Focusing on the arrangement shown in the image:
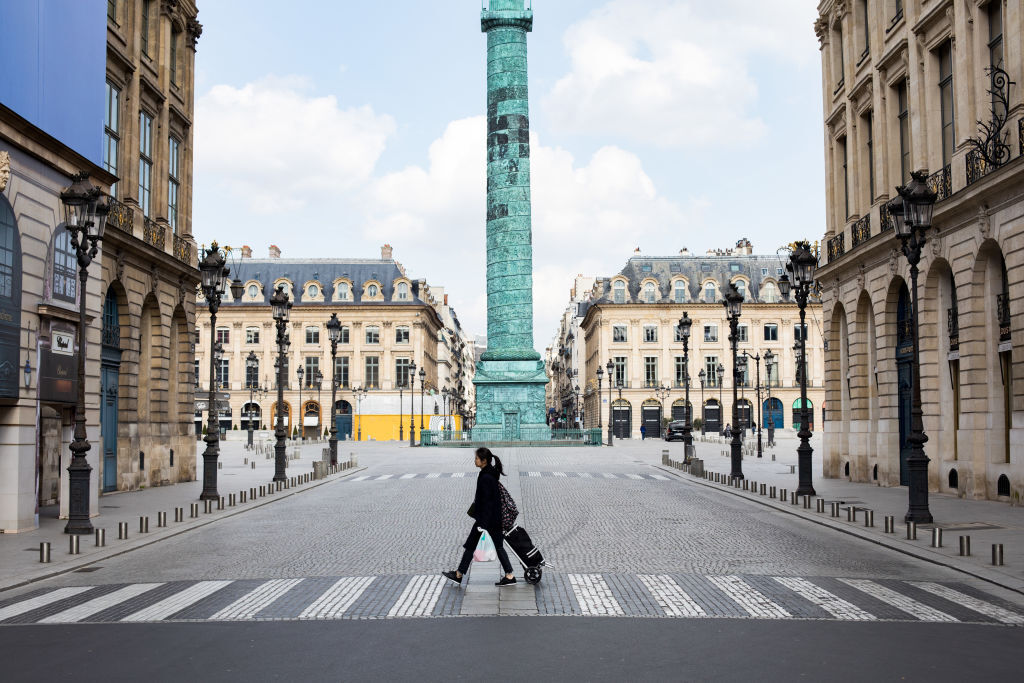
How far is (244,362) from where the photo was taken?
357ft

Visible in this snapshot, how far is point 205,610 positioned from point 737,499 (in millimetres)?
17203

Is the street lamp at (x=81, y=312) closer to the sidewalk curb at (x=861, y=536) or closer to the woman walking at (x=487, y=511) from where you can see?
the woman walking at (x=487, y=511)

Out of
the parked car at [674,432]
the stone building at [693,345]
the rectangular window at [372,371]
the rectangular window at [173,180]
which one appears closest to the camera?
the rectangular window at [173,180]

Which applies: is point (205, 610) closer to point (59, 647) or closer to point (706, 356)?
point (59, 647)

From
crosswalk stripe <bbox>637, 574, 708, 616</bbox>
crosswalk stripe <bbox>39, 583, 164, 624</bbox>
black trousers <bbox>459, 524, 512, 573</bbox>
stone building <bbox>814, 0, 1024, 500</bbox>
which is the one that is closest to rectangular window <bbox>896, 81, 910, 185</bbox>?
stone building <bbox>814, 0, 1024, 500</bbox>

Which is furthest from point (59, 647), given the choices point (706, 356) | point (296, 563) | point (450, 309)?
point (450, 309)

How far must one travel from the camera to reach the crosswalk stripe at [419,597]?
10.7 meters

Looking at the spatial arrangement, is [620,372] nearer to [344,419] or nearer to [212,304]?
[344,419]

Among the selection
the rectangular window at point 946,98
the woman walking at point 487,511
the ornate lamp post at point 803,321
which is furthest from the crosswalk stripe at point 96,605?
the rectangular window at point 946,98

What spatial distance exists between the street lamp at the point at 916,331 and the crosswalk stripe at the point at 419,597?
966cm

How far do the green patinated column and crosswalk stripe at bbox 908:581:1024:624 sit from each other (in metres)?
50.8

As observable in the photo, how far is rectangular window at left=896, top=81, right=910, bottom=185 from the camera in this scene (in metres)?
29.0

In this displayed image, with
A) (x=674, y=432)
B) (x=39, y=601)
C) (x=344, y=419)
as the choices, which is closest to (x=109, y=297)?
(x=39, y=601)

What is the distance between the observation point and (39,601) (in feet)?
39.2
